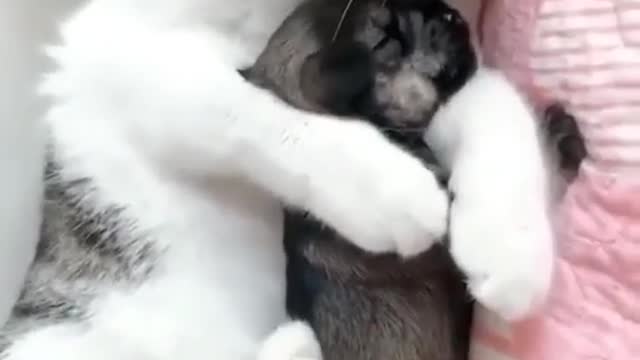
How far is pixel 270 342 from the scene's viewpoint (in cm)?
112

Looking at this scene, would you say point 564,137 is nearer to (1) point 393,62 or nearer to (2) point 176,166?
(1) point 393,62

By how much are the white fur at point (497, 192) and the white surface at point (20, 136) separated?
1.92ft

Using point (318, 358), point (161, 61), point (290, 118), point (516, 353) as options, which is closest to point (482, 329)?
point (516, 353)

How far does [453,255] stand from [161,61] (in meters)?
0.36

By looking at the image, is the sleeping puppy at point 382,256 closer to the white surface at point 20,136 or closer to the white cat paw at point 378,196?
the white cat paw at point 378,196

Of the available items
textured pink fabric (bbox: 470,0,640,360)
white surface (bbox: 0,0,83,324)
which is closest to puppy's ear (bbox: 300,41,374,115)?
textured pink fabric (bbox: 470,0,640,360)

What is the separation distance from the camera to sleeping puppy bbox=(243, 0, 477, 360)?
112 cm

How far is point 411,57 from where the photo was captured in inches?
44.4

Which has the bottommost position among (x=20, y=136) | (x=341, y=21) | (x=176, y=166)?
(x=20, y=136)

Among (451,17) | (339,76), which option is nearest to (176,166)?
(339,76)

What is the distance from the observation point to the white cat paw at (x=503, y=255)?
992 mm

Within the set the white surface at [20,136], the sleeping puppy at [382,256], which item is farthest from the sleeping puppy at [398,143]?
the white surface at [20,136]

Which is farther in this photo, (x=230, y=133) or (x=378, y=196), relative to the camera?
(x=230, y=133)

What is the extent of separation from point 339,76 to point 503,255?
0.25 m
